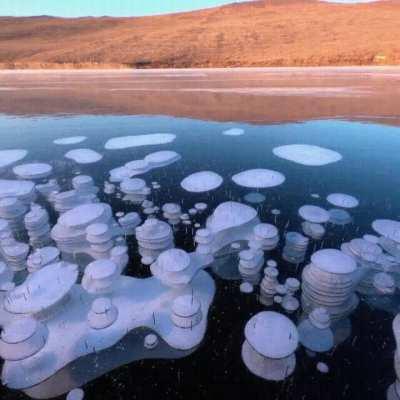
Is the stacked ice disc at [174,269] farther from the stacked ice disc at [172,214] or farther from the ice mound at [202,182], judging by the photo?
the ice mound at [202,182]

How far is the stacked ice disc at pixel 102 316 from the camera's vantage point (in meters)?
3.33

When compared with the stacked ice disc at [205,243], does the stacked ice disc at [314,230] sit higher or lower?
lower

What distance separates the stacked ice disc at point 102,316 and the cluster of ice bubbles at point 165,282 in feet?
0.04

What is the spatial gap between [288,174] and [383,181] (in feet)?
7.43

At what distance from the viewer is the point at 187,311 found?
3.40 m

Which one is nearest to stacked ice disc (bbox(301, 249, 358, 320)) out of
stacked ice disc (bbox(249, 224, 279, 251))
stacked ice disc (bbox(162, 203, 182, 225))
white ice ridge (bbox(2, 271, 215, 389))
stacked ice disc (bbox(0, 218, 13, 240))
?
stacked ice disc (bbox(249, 224, 279, 251))

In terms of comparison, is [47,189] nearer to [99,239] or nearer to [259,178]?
[99,239]

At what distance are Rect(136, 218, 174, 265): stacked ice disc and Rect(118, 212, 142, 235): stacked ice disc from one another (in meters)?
0.67

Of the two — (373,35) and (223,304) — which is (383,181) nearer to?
(223,304)

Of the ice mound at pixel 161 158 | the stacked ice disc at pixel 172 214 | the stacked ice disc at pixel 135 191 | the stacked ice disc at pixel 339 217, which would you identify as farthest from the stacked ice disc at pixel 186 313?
the ice mound at pixel 161 158

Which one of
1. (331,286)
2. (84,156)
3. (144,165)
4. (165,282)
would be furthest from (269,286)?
(84,156)

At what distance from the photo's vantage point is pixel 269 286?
4055 mm

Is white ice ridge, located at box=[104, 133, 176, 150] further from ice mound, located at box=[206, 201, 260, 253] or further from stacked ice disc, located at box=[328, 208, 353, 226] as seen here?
stacked ice disc, located at box=[328, 208, 353, 226]

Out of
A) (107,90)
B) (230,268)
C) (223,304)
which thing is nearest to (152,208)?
(230,268)
